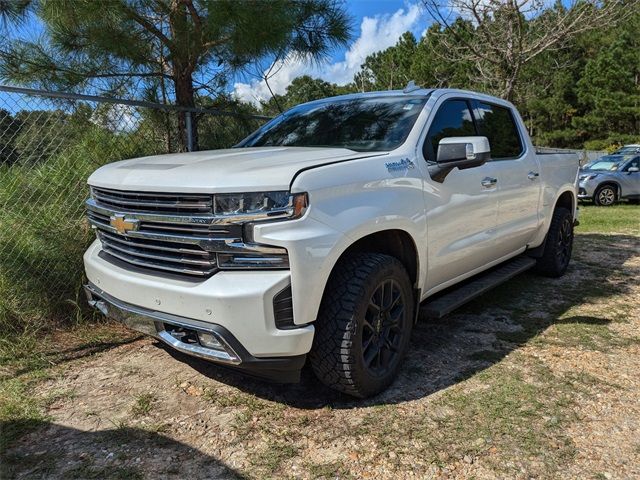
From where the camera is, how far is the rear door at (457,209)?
338cm

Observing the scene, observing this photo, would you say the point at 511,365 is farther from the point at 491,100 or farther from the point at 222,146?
the point at 222,146

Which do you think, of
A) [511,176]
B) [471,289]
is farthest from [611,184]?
[471,289]

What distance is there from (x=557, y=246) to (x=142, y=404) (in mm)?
4561

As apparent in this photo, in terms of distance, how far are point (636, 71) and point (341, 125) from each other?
4217 cm

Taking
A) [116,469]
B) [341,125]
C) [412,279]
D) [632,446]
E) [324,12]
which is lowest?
[632,446]

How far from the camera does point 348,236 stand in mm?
2672

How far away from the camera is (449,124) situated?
3828 millimetres

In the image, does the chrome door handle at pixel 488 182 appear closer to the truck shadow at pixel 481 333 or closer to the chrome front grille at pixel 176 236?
the truck shadow at pixel 481 333

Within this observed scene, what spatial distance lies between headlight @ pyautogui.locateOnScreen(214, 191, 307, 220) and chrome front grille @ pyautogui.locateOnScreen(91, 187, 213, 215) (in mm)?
68

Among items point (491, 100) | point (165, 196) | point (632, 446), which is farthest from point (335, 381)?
point (491, 100)

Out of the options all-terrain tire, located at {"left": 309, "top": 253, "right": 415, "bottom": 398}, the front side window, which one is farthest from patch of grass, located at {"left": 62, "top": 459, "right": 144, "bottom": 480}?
the front side window

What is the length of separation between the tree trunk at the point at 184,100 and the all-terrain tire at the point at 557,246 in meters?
3.98

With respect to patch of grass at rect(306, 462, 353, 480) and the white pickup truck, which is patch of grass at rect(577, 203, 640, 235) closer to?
the white pickup truck

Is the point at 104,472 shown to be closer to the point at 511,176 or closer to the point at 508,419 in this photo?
the point at 508,419
